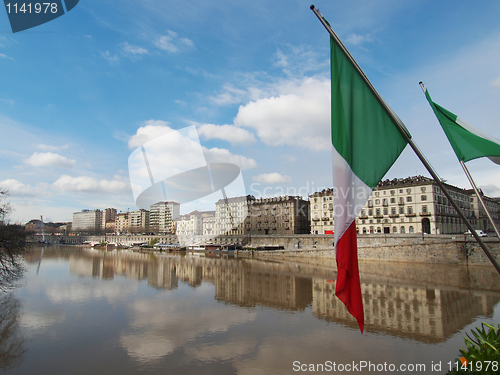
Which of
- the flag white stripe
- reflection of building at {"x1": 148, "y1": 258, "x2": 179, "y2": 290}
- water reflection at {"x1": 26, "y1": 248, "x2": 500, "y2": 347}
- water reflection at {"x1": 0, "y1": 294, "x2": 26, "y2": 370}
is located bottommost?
reflection of building at {"x1": 148, "y1": 258, "x2": 179, "y2": 290}

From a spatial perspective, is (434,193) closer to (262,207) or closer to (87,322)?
(262,207)

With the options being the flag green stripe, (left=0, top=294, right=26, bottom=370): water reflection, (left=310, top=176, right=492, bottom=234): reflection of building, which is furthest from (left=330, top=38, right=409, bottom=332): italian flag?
(left=310, top=176, right=492, bottom=234): reflection of building

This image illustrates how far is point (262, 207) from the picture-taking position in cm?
10250

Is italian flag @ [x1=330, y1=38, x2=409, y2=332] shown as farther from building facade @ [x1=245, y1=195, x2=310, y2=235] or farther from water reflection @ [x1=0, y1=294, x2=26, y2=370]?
building facade @ [x1=245, y1=195, x2=310, y2=235]

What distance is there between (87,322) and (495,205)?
124m

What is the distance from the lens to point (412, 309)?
22969 mm

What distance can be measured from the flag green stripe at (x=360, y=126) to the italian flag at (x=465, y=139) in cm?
189

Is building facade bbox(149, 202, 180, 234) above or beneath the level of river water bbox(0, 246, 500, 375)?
above

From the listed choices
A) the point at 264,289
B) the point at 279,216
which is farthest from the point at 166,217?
the point at 264,289

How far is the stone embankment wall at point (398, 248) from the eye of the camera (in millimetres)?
46594

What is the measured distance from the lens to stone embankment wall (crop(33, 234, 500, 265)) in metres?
46.6

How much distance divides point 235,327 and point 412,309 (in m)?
A: 13.6

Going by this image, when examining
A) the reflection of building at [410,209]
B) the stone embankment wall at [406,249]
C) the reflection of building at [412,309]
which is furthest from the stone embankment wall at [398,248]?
the reflection of building at [412,309]

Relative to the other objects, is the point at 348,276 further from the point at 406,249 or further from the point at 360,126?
the point at 406,249
